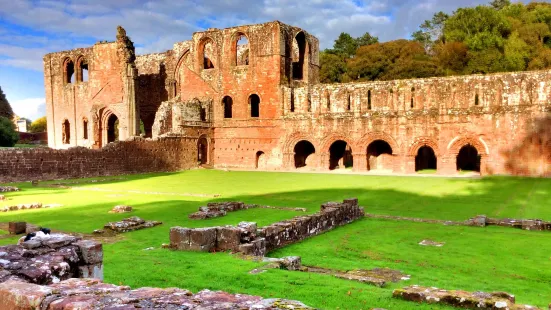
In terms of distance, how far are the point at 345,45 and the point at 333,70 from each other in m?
8.96

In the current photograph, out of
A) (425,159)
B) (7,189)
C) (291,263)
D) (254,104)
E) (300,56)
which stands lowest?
(291,263)

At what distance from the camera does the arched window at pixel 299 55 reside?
34844mm

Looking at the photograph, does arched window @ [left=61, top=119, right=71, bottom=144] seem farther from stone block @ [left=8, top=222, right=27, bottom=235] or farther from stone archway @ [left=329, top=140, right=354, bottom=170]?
stone block @ [left=8, top=222, right=27, bottom=235]

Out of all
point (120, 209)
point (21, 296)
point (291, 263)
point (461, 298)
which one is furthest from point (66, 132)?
point (461, 298)

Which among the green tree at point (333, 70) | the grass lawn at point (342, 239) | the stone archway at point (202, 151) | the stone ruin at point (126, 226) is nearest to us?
the grass lawn at point (342, 239)

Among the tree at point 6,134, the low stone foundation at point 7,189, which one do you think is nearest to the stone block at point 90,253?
the low stone foundation at point 7,189

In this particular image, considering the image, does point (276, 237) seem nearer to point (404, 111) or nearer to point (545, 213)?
point (545, 213)

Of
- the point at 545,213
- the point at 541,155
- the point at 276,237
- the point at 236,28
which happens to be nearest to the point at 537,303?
the point at 276,237

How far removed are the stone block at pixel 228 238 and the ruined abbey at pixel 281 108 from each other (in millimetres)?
20793

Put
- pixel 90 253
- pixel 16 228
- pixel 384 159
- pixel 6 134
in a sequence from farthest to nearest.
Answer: pixel 6 134 < pixel 384 159 < pixel 16 228 < pixel 90 253

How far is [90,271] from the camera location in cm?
576

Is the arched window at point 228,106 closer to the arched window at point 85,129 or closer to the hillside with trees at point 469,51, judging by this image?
the arched window at point 85,129

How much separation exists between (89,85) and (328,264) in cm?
3523

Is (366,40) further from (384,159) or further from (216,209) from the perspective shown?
(216,209)
